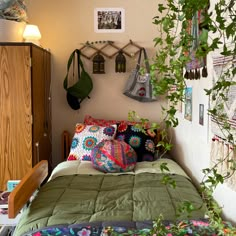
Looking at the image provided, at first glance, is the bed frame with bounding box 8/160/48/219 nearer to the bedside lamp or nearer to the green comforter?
the green comforter

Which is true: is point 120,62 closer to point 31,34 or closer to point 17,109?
point 31,34

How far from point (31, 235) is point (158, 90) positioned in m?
0.95

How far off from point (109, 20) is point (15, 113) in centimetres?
132

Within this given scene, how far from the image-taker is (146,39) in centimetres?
325

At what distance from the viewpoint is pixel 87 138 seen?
2.87m

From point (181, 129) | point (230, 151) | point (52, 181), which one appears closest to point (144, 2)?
point (181, 129)

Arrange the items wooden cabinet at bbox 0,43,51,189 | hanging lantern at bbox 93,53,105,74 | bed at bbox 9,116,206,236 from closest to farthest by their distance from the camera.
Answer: bed at bbox 9,116,206,236 < wooden cabinet at bbox 0,43,51,189 < hanging lantern at bbox 93,53,105,74

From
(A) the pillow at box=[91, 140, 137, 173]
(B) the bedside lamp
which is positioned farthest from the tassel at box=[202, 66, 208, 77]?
(B) the bedside lamp

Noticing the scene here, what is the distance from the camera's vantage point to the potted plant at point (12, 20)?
2705 millimetres

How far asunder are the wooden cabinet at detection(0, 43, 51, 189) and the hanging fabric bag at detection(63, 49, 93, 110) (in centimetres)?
52

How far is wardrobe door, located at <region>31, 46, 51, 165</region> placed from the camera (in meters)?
2.71

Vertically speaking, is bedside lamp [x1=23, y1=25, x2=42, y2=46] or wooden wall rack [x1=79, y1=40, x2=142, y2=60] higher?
bedside lamp [x1=23, y1=25, x2=42, y2=46]

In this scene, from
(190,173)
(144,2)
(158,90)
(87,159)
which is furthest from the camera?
(144,2)

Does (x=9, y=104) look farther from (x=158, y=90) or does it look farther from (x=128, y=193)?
(x=158, y=90)
